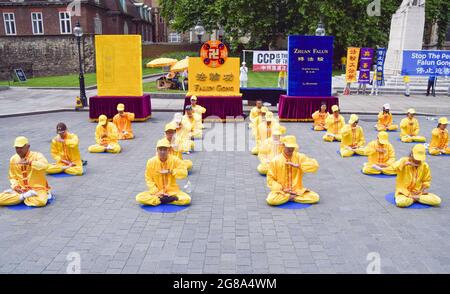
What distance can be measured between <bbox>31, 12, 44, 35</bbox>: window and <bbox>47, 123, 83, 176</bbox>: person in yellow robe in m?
33.7

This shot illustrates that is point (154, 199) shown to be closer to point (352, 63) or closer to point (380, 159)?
point (380, 159)

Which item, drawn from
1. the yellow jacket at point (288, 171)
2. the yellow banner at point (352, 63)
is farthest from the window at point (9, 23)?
the yellow jacket at point (288, 171)

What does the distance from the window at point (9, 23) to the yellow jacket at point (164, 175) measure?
3785cm

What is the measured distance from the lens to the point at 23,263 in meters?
5.41

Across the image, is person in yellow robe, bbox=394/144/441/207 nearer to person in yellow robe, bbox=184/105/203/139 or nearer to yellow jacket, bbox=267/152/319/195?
yellow jacket, bbox=267/152/319/195

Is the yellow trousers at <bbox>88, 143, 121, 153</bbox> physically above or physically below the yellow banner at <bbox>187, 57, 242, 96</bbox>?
below

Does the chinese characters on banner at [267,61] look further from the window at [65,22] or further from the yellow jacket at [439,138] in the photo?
the window at [65,22]

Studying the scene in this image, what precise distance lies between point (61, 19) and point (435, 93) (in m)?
33.1

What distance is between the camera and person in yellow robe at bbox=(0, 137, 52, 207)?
24.2ft

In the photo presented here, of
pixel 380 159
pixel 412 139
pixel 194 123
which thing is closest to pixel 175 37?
pixel 194 123

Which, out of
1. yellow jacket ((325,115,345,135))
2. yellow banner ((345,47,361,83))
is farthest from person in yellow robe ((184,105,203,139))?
yellow banner ((345,47,361,83))

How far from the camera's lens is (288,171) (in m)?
7.68
